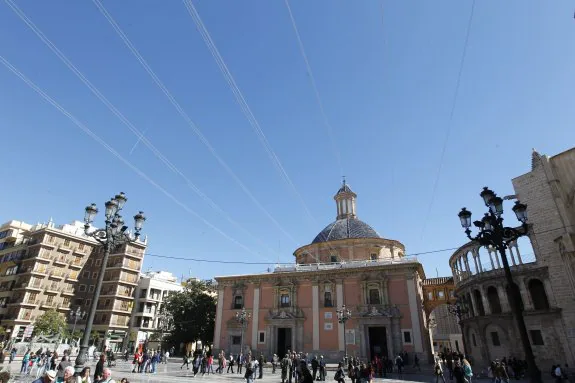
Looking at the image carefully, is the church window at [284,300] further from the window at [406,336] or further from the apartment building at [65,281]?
the apartment building at [65,281]

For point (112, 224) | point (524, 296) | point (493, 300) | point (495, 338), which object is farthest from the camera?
point (493, 300)

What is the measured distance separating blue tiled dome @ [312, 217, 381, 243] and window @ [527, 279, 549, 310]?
14240mm

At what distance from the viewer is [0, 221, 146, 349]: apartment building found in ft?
141

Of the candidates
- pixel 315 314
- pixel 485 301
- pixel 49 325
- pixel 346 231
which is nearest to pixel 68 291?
pixel 49 325

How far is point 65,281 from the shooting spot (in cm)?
4644

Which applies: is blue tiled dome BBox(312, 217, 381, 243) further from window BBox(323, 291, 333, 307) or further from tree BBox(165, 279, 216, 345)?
tree BBox(165, 279, 216, 345)

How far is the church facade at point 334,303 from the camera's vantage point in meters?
27.2

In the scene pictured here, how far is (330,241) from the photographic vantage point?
113 ft

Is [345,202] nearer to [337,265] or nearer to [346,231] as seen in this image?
[346,231]

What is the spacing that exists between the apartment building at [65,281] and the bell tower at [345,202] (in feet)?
100

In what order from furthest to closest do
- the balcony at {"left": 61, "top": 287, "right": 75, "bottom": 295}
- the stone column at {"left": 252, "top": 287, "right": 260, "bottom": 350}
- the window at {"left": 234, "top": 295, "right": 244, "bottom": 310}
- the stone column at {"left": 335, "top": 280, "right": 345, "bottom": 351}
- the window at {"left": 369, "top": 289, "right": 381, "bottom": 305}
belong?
the balcony at {"left": 61, "top": 287, "right": 75, "bottom": 295} < the window at {"left": 234, "top": 295, "right": 244, "bottom": 310} < the stone column at {"left": 252, "top": 287, "right": 260, "bottom": 350} < the window at {"left": 369, "top": 289, "right": 381, "bottom": 305} < the stone column at {"left": 335, "top": 280, "right": 345, "bottom": 351}

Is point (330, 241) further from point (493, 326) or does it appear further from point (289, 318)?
point (493, 326)

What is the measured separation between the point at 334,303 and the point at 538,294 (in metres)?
14.6

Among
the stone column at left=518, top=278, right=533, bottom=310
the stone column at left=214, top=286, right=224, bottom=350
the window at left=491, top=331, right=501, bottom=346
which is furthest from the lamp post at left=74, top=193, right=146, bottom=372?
the window at left=491, top=331, right=501, bottom=346
